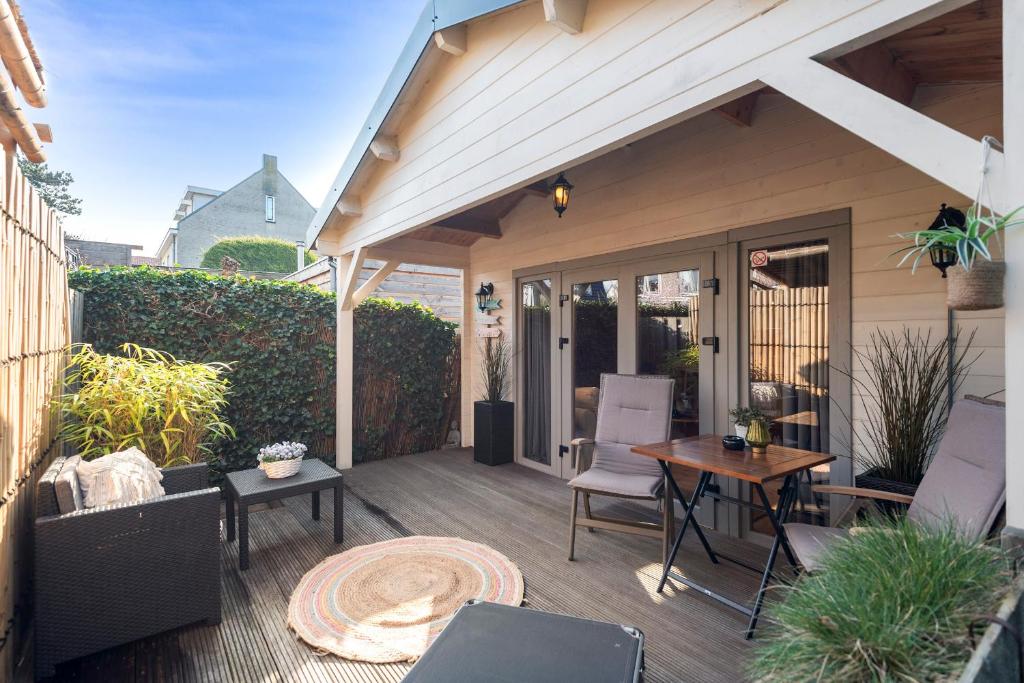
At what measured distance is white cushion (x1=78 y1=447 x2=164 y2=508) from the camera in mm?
2304

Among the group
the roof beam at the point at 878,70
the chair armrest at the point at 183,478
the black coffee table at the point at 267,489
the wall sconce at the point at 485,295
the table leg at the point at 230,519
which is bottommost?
the table leg at the point at 230,519

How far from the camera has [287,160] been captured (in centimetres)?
1697

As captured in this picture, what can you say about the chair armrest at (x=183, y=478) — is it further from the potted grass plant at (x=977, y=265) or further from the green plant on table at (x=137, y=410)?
the potted grass plant at (x=977, y=265)

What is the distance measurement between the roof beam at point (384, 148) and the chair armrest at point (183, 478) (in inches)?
109

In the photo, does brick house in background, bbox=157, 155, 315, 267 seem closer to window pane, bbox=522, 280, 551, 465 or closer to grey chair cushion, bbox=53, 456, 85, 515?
window pane, bbox=522, 280, 551, 465

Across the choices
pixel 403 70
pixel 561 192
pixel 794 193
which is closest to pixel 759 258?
pixel 794 193

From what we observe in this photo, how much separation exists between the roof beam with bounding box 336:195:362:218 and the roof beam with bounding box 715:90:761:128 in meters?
3.36

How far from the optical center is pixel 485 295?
5.89 metres

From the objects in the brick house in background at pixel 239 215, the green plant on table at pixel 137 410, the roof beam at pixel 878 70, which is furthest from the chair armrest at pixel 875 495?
the brick house in background at pixel 239 215

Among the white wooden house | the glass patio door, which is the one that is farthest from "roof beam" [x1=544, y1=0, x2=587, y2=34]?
the glass patio door

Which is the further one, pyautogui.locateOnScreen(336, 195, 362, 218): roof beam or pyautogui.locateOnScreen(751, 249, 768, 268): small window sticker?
pyautogui.locateOnScreen(336, 195, 362, 218): roof beam

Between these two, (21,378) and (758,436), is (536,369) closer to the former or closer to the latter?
(758,436)

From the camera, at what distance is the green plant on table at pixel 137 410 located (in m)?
2.91

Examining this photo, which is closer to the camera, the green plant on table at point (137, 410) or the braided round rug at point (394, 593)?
the braided round rug at point (394, 593)
